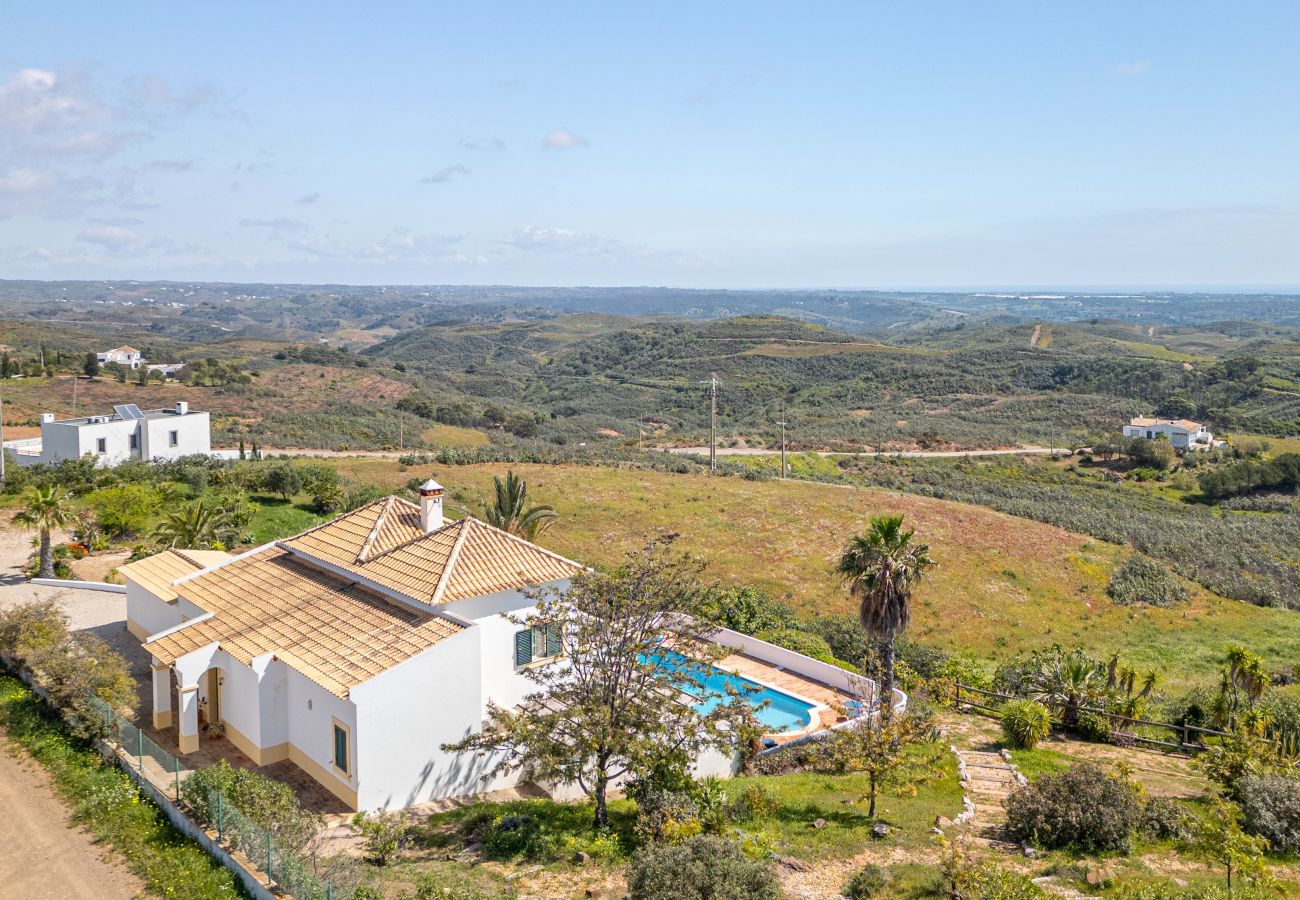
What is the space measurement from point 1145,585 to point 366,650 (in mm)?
36469

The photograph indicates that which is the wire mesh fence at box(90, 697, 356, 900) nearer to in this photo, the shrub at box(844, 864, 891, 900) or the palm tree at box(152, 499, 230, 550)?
the shrub at box(844, 864, 891, 900)

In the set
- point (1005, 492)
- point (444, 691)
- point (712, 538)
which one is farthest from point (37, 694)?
point (1005, 492)

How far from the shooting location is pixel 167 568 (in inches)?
917

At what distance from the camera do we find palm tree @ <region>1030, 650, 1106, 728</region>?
73.5ft

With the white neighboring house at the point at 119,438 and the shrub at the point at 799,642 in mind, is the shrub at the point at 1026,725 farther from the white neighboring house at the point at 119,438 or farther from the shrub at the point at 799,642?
the white neighboring house at the point at 119,438

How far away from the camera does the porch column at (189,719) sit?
57.7 ft

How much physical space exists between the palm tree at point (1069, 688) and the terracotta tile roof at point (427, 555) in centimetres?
1263

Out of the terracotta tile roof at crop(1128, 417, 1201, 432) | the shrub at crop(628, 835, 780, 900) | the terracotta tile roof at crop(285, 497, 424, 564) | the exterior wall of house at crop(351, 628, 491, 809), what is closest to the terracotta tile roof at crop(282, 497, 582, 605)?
the terracotta tile roof at crop(285, 497, 424, 564)

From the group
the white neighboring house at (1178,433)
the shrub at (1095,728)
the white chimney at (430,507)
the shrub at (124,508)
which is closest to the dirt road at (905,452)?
the white neighboring house at (1178,433)

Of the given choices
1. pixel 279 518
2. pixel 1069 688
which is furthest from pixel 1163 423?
pixel 279 518

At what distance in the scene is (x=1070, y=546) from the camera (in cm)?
4522

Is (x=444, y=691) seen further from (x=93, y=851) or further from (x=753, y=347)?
(x=753, y=347)

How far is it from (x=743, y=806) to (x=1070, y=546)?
3521cm

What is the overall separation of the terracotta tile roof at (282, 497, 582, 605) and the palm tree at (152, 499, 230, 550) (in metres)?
9.86
